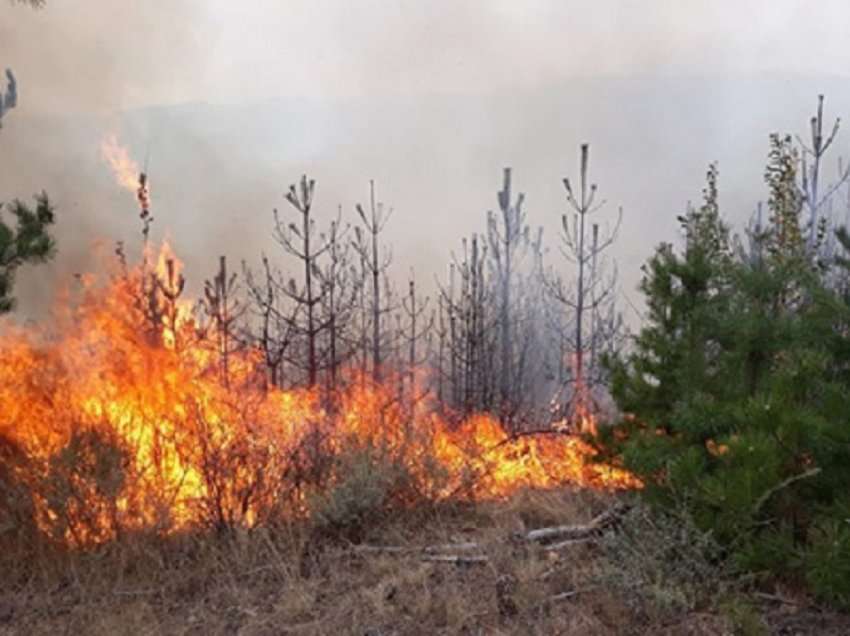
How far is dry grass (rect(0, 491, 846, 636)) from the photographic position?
5.16 m

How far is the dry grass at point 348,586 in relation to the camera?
5.16 m

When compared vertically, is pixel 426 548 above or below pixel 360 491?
below

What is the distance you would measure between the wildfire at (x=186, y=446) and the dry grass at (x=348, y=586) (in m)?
0.27

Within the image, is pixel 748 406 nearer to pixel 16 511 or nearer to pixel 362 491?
pixel 362 491

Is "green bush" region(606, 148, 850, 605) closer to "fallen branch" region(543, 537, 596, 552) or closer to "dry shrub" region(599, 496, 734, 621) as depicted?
"dry shrub" region(599, 496, 734, 621)

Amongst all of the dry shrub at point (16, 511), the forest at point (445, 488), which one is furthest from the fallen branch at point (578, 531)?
the dry shrub at point (16, 511)

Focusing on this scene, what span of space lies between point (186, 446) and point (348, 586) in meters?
2.07

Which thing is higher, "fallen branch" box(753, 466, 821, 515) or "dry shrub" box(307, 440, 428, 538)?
"fallen branch" box(753, 466, 821, 515)

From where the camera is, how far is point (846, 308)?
16.2 feet

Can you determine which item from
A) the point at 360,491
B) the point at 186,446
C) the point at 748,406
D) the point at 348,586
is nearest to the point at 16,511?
the point at 186,446

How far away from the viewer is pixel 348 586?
596 centimetres

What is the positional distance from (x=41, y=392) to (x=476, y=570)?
13.4 ft

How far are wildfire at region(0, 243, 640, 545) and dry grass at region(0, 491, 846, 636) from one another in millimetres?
270

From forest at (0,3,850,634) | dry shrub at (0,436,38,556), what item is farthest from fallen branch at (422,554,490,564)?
dry shrub at (0,436,38,556)
